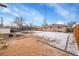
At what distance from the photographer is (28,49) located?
75.5 inches

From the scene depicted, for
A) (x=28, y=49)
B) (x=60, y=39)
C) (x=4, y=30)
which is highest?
(x=4, y=30)

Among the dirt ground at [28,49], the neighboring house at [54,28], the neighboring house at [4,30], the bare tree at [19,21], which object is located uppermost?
the bare tree at [19,21]

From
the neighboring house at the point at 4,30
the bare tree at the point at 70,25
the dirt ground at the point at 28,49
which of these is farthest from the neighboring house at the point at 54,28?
the neighboring house at the point at 4,30

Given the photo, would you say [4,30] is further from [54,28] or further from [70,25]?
[70,25]

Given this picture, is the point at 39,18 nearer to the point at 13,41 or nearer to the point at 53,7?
the point at 53,7

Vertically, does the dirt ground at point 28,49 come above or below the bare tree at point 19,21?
below

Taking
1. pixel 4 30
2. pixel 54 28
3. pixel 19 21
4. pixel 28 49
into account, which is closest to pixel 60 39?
pixel 54 28

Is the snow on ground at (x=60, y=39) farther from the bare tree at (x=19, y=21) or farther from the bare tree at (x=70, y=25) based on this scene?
the bare tree at (x=19, y=21)

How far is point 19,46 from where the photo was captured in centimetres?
192

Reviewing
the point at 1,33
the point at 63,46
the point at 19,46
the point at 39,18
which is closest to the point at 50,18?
the point at 39,18

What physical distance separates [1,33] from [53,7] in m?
0.73

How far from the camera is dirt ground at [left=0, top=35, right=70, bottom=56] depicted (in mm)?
1906

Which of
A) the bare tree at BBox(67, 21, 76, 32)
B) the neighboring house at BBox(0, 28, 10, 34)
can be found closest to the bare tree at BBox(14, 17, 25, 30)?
the neighboring house at BBox(0, 28, 10, 34)

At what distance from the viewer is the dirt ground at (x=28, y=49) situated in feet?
6.25
